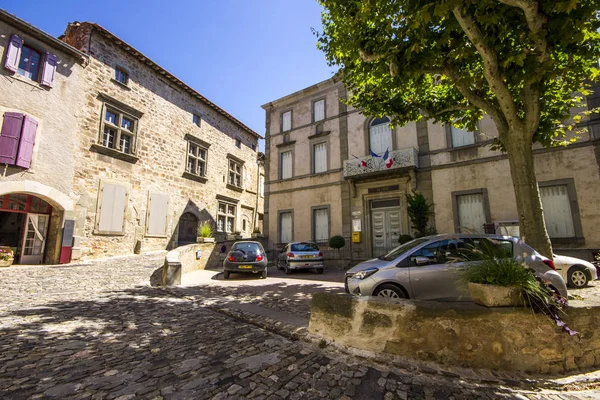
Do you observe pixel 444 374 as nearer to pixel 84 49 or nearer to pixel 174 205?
pixel 174 205

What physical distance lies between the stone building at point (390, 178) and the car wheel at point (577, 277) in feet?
8.50

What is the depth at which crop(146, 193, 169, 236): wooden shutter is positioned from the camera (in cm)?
1548

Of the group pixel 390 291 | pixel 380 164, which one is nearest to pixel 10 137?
pixel 390 291

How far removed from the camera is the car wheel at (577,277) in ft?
24.0

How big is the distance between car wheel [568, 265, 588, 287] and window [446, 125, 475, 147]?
671 cm

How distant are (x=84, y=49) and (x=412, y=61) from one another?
15495 mm

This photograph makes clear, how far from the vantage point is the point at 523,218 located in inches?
225

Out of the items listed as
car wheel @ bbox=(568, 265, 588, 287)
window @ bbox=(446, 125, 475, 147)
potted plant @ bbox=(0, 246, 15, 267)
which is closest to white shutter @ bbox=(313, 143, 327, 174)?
window @ bbox=(446, 125, 475, 147)

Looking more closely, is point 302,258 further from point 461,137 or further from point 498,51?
point 498,51

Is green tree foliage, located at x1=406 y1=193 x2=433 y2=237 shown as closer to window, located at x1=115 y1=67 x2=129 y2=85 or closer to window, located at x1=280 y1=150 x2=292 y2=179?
window, located at x1=280 y1=150 x2=292 y2=179

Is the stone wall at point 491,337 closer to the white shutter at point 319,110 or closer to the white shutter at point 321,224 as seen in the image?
the white shutter at point 321,224

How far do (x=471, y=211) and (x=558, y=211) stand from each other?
2.82m

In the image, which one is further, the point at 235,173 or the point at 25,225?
the point at 235,173

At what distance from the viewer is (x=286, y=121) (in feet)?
61.2
